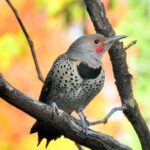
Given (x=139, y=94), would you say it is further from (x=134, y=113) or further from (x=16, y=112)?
(x=134, y=113)

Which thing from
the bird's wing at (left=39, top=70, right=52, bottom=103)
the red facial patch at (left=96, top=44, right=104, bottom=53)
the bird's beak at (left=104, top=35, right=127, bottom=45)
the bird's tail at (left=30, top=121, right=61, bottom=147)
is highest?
the bird's beak at (left=104, top=35, right=127, bottom=45)

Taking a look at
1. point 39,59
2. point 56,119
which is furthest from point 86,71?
point 39,59

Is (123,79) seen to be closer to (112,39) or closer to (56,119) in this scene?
(112,39)

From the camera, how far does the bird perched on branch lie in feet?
11.2

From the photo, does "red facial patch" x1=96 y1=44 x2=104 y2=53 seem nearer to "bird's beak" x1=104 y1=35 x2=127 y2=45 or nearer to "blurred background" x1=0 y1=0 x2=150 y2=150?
"bird's beak" x1=104 y1=35 x2=127 y2=45

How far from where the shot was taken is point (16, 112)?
22.1ft

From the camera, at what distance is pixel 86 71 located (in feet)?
11.2

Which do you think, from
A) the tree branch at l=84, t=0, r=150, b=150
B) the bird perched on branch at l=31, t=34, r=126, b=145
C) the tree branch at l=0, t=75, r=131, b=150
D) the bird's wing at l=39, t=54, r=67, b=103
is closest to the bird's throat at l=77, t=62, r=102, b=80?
the bird perched on branch at l=31, t=34, r=126, b=145

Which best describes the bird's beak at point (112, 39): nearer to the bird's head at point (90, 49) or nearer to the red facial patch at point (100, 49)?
the bird's head at point (90, 49)

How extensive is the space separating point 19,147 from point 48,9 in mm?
1453

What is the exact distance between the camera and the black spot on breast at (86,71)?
3.41m

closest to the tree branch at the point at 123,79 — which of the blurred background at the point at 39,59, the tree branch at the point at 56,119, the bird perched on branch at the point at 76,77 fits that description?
the bird perched on branch at the point at 76,77

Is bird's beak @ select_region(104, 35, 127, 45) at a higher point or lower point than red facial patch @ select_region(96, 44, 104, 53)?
higher

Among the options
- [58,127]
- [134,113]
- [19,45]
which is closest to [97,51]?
[134,113]
